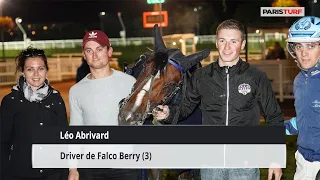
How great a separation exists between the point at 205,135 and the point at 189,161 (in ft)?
0.65

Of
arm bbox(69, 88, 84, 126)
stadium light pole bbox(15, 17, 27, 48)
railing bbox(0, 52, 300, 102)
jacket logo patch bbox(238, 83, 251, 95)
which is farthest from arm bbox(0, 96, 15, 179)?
railing bbox(0, 52, 300, 102)

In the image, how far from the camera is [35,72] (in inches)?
150

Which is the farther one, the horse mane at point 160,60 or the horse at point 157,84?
the horse mane at point 160,60

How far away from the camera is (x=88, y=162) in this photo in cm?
370

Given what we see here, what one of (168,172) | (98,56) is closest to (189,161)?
(98,56)

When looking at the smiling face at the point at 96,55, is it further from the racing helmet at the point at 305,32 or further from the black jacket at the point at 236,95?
the racing helmet at the point at 305,32

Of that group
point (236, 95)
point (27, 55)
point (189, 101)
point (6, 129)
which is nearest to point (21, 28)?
point (27, 55)

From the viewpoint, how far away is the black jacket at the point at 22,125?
3.75m

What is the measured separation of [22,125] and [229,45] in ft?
4.32

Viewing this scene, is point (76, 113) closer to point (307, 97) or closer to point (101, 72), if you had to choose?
point (101, 72)

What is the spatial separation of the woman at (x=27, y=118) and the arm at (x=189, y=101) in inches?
26.0

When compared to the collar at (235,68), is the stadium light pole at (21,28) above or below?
above

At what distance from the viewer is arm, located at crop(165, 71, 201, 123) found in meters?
3.54

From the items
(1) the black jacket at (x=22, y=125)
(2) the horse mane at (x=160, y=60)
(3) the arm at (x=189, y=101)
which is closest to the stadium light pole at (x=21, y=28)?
(1) the black jacket at (x=22, y=125)
